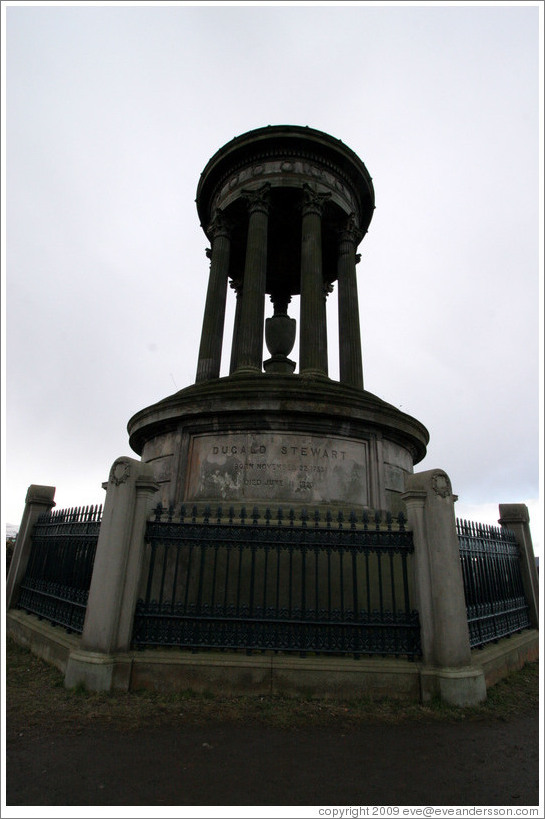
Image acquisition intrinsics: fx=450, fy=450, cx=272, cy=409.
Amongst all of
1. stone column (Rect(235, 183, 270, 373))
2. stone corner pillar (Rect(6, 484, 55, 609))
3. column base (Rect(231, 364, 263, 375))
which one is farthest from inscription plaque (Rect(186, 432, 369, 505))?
stone corner pillar (Rect(6, 484, 55, 609))

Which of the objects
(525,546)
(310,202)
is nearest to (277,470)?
(525,546)

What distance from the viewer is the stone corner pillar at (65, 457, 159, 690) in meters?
5.26

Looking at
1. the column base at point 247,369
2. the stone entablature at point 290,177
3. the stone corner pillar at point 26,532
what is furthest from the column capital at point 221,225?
the stone corner pillar at point 26,532

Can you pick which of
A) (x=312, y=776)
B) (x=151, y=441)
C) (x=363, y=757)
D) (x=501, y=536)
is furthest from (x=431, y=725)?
(x=151, y=441)

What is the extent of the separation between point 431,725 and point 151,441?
25.7 ft

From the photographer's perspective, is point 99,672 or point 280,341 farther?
point 280,341

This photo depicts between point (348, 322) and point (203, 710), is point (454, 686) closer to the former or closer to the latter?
point (203, 710)

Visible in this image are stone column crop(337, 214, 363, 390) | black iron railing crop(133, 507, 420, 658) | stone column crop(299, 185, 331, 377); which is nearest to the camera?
black iron railing crop(133, 507, 420, 658)

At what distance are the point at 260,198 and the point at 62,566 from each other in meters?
11.7

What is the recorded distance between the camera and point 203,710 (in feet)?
15.6

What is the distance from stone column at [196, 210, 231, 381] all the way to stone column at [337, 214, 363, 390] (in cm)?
387

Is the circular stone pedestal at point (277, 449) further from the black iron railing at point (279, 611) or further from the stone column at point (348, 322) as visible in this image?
the stone column at point (348, 322)

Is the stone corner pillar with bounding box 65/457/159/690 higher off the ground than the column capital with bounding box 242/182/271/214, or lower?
lower

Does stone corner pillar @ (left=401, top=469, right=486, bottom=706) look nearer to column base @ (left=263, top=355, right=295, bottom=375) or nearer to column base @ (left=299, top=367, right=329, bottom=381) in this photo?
column base @ (left=299, top=367, right=329, bottom=381)
